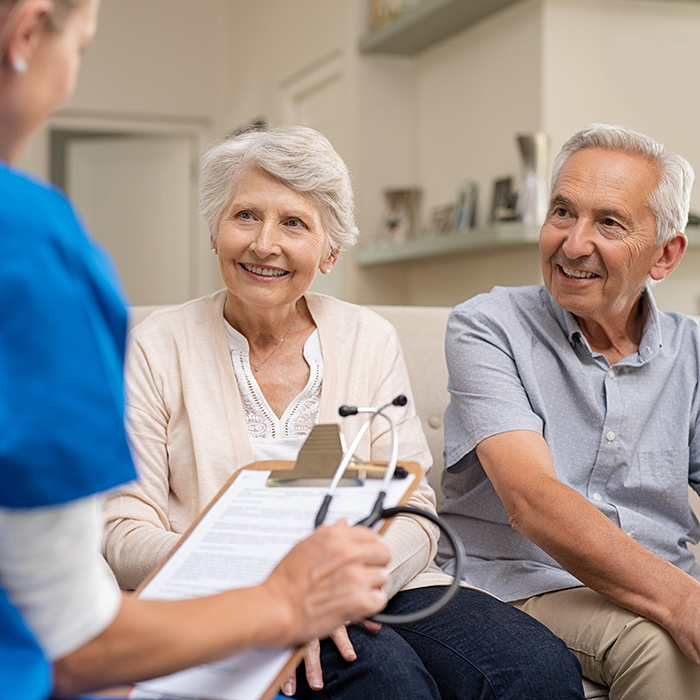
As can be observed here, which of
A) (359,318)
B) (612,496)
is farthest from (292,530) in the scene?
(612,496)

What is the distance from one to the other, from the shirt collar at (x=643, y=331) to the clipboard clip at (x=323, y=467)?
0.78 m

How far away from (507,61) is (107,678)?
10.7 feet

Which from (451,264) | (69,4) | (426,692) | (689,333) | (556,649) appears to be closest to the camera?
(69,4)

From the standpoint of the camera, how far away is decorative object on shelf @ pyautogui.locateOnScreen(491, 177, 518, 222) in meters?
3.26

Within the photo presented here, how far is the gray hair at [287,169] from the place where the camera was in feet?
4.77

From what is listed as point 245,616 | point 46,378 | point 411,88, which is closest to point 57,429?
point 46,378

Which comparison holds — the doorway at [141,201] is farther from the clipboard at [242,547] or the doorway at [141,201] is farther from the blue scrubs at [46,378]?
the blue scrubs at [46,378]

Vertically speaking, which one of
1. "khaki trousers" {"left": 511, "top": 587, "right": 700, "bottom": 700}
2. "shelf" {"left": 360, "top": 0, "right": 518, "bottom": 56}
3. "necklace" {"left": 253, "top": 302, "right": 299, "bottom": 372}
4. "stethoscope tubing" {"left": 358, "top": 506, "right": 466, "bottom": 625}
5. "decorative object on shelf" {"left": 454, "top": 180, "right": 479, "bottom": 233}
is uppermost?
"shelf" {"left": 360, "top": 0, "right": 518, "bottom": 56}

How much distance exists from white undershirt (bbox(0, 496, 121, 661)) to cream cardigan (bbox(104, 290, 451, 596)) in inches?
26.6

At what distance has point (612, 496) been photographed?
5.12 feet

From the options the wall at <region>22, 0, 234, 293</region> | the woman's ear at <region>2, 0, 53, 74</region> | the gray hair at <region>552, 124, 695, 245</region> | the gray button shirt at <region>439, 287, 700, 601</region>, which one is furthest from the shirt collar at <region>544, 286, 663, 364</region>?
the wall at <region>22, 0, 234, 293</region>

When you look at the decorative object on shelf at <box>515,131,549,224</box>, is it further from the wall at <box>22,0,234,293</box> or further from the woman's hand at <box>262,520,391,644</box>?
the wall at <box>22,0,234,293</box>

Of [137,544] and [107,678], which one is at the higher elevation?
[107,678]

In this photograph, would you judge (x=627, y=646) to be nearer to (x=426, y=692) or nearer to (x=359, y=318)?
(x=426, y=692)
